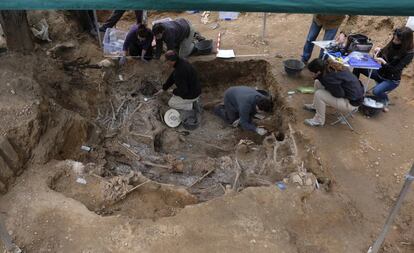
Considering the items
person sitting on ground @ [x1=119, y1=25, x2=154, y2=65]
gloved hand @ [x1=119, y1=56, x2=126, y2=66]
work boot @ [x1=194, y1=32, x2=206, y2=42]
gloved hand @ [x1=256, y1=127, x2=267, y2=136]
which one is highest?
person sitting on ground @ [x1=119, y1=25, x2=154, y2=65]

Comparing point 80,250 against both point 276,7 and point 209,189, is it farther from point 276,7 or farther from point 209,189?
point 276,7

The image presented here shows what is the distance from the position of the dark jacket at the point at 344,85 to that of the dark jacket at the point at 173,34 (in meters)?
Result: 2.98

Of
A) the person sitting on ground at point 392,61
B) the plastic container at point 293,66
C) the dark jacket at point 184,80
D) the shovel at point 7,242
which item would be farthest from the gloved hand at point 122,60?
the person sitting on ground at point 392,61

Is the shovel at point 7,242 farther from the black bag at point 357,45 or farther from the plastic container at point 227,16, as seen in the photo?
the plastic container at point 227,16

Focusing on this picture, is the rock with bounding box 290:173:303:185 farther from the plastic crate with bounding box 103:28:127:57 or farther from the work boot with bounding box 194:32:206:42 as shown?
the plastic crate with bounding box 103:28:127:57

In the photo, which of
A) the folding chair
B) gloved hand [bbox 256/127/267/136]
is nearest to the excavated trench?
gloved hand [bbox 256/127/267/136]

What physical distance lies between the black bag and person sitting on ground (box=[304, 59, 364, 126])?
3.08ft

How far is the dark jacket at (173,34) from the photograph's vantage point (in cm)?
689

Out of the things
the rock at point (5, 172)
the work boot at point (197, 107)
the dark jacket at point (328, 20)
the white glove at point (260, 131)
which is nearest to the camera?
the rock at point (5, 172)

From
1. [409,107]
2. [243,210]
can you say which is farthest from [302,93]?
[243,210]

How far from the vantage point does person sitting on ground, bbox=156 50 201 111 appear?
617 cm

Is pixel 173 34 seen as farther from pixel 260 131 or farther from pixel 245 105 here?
pixel 260 131

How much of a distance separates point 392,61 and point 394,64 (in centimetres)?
6

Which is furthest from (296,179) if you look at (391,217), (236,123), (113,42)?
(113,42)
